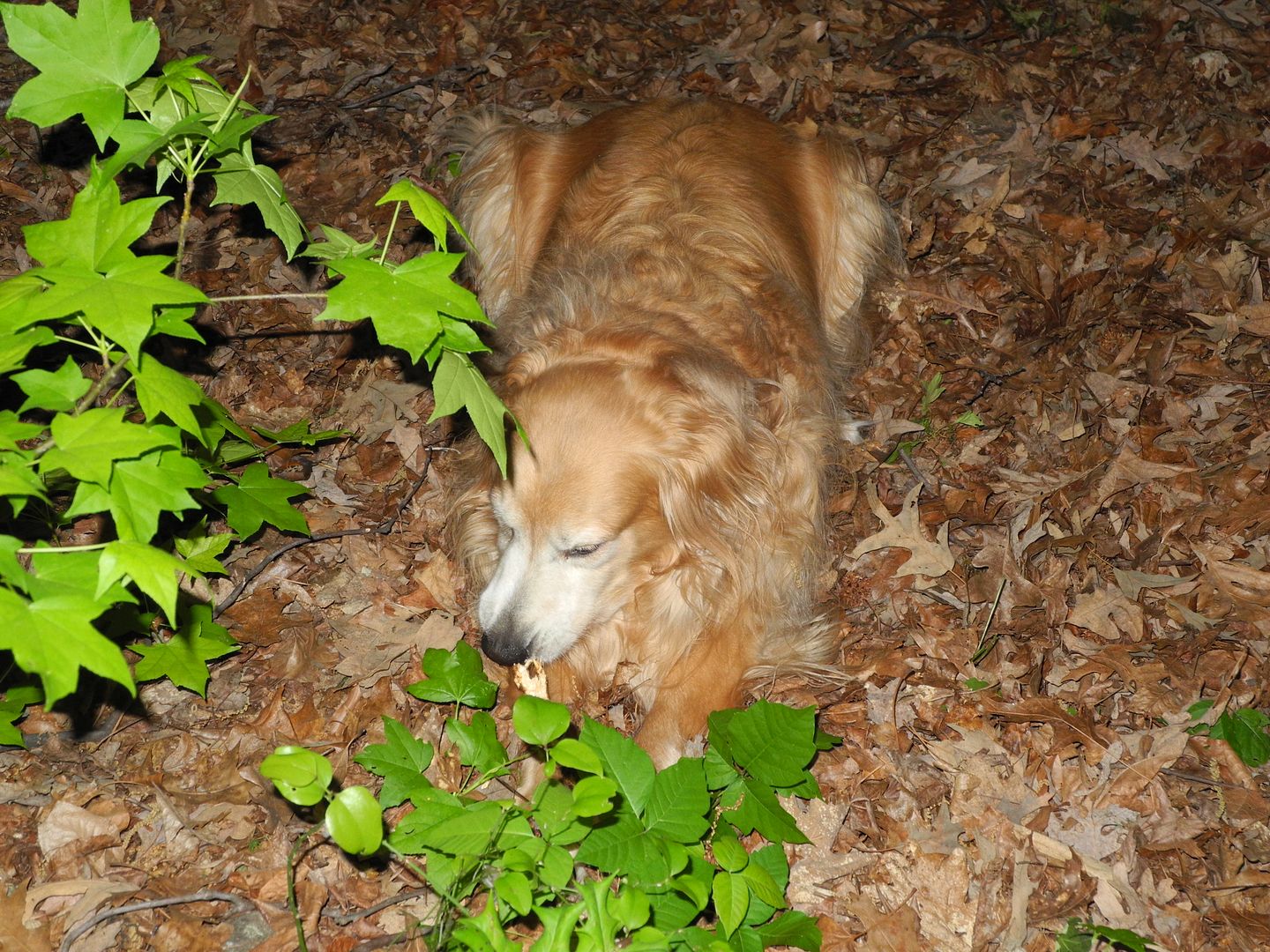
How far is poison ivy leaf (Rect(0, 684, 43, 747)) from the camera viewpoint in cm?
287

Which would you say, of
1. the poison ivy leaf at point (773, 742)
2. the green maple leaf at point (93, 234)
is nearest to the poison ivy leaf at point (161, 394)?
the green maple leaf at point (93, 234)

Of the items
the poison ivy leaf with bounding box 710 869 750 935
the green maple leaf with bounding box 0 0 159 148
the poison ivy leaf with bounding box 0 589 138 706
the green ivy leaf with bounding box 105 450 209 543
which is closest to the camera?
the poison ivy leaf with bounding box 0 589 138 706

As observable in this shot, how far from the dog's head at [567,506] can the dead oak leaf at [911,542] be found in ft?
3.51

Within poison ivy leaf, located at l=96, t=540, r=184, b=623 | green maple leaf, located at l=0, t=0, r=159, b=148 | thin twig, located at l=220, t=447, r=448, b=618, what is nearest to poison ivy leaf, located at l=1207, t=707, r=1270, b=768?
thin twig, located at l=220, t=447, r=448, b=618

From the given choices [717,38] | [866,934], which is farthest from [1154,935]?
[717,38]

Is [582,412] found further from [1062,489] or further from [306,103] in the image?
[306,103]

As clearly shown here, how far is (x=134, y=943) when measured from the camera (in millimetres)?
2645

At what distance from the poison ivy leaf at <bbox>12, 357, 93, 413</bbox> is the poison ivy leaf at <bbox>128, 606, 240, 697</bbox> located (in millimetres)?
1204

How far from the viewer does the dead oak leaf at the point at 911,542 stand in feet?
12.3

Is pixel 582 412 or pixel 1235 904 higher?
pixel 582 412

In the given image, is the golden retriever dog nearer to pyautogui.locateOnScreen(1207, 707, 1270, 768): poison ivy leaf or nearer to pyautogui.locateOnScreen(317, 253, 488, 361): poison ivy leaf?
pyautogui.locateOnScreen(317, 253, 488, 361): poison ivy leaf

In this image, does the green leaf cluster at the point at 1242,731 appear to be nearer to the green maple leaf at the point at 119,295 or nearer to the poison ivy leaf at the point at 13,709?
the green maple leaf at the point at 119,295

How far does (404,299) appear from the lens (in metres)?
2.03

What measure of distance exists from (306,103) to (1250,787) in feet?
18.3
